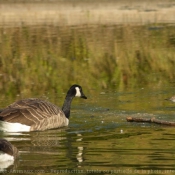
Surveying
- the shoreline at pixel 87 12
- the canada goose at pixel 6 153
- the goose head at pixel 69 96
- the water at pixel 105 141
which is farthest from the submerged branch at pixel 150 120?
the shoreline at pixel 87 12

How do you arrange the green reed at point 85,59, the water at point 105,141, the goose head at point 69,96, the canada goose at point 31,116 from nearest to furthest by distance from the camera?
the water at point 105,141 → the canada goose at point 31,116 → the goose head at point 69,96 → the green reed at point 85,59

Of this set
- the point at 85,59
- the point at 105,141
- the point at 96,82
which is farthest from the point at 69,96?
the point at 85,59

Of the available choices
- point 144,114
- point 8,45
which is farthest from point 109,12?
point 144,114

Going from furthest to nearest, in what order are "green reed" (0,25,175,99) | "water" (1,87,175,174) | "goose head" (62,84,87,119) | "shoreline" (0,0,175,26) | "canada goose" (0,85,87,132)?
"shoreline" (0,0,175,26)
"green reed" (0,25,175,99)
"goose head" (62,84,87,119)
"canada goose" (0,85,87,132)
"water" (1,87,175,174)

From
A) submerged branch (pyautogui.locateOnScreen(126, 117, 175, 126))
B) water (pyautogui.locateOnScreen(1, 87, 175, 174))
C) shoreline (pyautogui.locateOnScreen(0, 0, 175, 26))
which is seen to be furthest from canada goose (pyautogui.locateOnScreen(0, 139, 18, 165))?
shoreline (pyautogui.locateOnScreen(0, 0, 175, 26))

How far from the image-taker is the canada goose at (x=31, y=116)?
42.4 feet

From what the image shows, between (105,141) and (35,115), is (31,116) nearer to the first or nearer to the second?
(35,115)

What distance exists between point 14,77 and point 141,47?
20.4ft

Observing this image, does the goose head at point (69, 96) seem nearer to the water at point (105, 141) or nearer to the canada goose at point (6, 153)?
the water at point (105, 141)

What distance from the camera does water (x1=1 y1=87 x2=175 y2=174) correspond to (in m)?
9.91

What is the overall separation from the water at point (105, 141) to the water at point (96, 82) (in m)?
0.01

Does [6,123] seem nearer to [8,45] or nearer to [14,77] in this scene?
[14,77]

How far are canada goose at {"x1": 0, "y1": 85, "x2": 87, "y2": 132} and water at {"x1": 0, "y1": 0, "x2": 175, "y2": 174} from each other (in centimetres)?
18

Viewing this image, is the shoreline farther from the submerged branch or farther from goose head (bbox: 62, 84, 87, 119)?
the submerged branch
